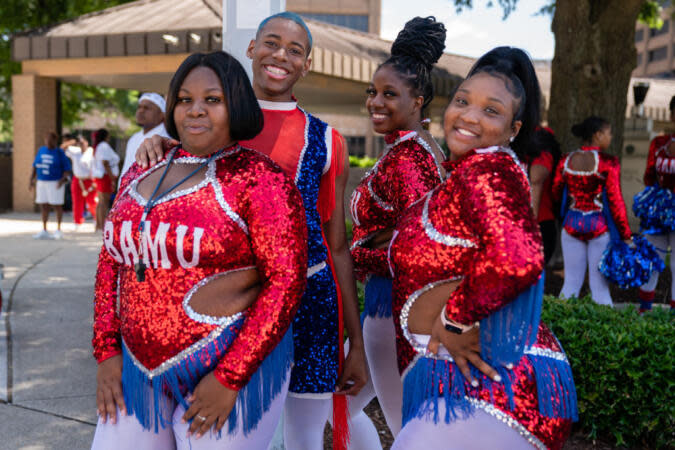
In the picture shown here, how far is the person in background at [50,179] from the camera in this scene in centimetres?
1162

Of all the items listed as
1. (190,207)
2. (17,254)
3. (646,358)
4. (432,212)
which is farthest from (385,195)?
(17,254)

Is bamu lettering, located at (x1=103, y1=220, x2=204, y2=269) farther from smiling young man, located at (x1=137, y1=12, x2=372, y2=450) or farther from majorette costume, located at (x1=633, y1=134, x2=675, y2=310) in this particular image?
majorette costume, located at (x1=633, y1=134, x2=675, y2=310)

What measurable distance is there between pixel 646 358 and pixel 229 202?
2880mm

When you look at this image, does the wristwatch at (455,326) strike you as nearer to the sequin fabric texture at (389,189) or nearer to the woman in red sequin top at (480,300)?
the woman in red sequin top at (480,300)

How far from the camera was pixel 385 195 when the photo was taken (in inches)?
100

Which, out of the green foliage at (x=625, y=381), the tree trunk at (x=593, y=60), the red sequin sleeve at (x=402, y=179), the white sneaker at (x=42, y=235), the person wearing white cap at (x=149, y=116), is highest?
the tree trunk at (x=593, y=60)

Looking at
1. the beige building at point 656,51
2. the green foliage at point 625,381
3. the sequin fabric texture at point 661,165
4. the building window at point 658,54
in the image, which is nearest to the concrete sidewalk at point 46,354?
the green foliage at point 625,381

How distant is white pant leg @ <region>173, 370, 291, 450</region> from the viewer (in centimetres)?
187

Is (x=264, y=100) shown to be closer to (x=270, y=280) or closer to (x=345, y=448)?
(x=270, y=280)

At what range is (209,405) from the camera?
184 cm

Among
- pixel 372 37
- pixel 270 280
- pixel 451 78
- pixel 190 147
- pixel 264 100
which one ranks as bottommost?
pixel 270 280

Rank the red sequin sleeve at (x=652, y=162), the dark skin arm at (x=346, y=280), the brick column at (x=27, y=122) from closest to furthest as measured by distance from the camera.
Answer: the dark skin arm at (x=346, y=280) < the red sequin sleeve at (x=652, y=162) < the brick column at (x=27, y=122)

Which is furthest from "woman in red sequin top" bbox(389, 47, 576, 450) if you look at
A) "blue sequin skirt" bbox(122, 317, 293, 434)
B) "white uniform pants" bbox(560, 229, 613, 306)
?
"white uniform pants" bbox(560, 229, 613, 306)

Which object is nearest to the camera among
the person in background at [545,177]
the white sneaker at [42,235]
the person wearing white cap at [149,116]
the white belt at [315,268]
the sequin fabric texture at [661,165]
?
the white belt at [315,268]
